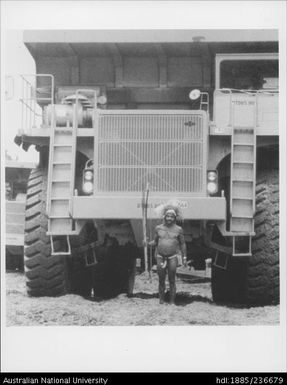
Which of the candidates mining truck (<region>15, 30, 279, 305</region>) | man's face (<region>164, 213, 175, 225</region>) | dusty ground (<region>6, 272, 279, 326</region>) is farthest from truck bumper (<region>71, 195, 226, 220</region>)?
dusty ground (<region>6, 272, 279, 326</region>)

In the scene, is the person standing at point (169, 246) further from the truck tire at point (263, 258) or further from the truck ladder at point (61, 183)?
the truck ladder at point (61, 183)

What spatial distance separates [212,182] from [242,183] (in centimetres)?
28

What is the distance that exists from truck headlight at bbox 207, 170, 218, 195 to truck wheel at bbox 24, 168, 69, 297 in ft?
5.01

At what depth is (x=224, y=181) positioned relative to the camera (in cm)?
832

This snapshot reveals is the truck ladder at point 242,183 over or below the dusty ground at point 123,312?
over

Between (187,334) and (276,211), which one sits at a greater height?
(276,211)

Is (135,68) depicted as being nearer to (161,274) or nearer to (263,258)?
(161,274)

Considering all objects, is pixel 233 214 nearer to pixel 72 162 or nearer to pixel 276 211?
pixel 276 211

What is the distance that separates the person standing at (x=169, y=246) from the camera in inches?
305

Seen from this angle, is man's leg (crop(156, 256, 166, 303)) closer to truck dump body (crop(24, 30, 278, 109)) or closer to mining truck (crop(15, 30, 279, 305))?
mining truck (crop(15, 30, 279, 305))

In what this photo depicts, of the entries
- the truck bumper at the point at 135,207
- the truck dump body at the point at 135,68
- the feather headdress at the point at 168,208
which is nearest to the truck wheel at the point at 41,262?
the truck bumper at the point at 135,207

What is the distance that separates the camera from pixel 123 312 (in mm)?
7820
